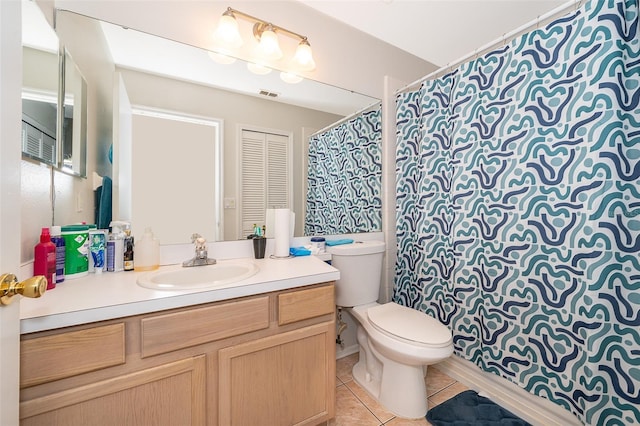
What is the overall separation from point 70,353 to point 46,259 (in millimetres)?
347

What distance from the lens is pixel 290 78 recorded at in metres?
1.66

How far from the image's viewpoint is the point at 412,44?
2057 mm

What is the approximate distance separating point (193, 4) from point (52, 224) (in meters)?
1.25

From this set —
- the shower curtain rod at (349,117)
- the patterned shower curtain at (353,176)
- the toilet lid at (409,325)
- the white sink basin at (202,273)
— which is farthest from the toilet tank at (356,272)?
the shower curtain rod at (349,117)

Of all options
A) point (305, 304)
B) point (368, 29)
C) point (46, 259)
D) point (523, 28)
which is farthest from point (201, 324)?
point (368, 29)

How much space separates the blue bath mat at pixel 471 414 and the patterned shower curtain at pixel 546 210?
0.19m

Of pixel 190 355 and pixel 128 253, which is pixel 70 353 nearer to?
pixel 190 355

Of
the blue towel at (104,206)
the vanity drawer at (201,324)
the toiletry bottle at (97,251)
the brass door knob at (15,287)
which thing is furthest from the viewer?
the blue towel at (104,206)

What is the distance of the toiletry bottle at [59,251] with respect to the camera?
93 centimetres

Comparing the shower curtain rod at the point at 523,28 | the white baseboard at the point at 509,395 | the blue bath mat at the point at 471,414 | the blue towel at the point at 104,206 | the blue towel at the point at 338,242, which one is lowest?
the blue bath mat at the point at 471,414

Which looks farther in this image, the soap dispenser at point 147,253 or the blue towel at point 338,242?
the blue towel at point 338,242

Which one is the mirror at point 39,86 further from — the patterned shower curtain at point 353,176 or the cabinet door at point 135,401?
the patterned shower curtain at point 353,176

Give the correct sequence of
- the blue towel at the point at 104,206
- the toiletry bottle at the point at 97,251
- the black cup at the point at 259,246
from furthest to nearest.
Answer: the black cup at the point at 259,246 < the blue towel at the point at 104,206 < the toiletry bottle at the point at 97,251

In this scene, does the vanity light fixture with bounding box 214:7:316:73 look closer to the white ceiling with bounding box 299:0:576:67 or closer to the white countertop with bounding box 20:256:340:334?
the white ceiling with bounding box 299:0:576:67
